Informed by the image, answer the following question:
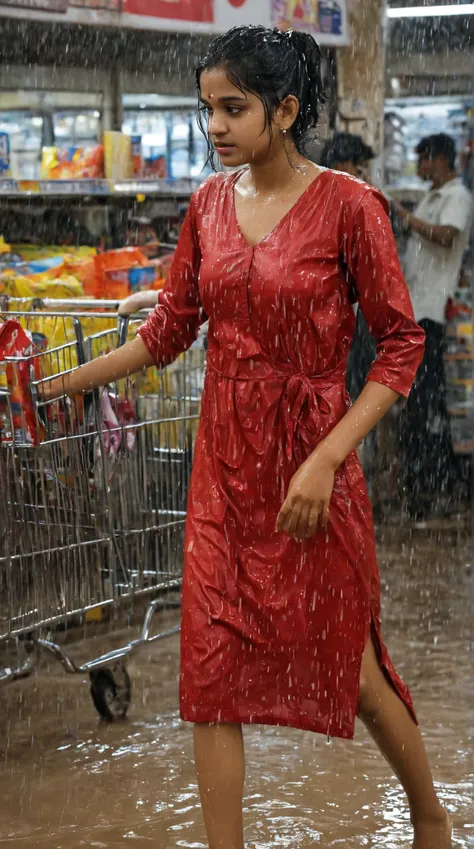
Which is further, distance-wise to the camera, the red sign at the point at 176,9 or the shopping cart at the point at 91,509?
the red sign at the point at 176,9

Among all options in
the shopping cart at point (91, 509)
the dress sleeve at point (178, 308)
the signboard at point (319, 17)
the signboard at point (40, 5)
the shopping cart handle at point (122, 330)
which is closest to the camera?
the dress sleeve at point (178, 308)

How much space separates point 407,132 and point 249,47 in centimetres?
849

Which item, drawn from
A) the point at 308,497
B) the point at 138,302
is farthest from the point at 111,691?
the point at 308,497

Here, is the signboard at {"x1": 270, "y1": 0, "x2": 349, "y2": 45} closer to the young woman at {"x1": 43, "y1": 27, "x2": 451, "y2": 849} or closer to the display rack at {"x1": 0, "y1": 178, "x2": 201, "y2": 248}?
the display rack at {"x1": 0, "y1": 178, "x2": 201, "y2": 248}

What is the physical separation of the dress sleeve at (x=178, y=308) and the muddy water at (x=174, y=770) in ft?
4.19

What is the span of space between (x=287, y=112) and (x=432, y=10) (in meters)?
7.87

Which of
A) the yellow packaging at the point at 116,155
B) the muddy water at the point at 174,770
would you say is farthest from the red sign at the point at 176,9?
the muddy water at the point at 174,770

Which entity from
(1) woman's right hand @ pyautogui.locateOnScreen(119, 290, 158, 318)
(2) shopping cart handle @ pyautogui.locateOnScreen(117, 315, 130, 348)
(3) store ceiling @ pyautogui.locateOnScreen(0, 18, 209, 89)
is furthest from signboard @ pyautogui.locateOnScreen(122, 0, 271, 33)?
(1) woman's right hand @ pyautogui.locateOnScreen(119, 290, 158, 318)

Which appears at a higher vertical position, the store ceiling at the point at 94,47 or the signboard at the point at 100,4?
the signboard at the point at 100,4

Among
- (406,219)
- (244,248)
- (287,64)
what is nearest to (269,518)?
(244,248)

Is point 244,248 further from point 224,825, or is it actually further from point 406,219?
point 406,219

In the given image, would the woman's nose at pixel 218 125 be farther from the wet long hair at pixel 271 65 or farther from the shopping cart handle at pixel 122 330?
the shopping cart handle at pixel 122 330

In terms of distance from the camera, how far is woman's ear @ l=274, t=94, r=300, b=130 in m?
2.57

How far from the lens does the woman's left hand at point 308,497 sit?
246cm
